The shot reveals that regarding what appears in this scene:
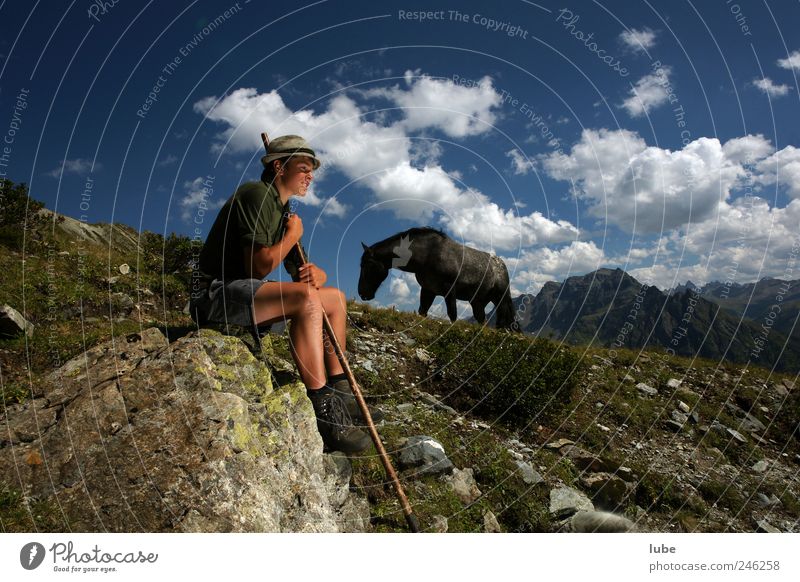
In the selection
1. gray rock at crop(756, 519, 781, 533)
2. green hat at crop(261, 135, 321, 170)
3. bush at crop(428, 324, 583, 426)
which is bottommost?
gray rock at crop(756, 519, 781, 533)

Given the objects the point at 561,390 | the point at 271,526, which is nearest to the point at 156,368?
the point at 271,526

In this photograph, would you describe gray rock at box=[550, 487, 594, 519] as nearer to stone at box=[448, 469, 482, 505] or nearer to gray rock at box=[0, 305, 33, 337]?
stone at box=[448, 469, 482, 505]

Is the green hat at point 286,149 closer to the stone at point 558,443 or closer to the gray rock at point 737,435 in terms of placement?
the stone at point 558,443

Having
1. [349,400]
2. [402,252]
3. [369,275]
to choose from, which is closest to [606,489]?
[349,400]

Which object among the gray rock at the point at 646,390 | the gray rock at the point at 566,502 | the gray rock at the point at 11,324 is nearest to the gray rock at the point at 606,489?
the gray rock at the point at 566,502

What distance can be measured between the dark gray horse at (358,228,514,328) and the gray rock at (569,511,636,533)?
8074 mm

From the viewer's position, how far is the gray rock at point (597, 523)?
4.94 m

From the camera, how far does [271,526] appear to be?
10.6 ft

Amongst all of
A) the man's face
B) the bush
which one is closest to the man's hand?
the man's face

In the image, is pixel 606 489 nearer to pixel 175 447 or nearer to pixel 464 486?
pixel 464 486

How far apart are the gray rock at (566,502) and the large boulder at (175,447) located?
8.75 ft

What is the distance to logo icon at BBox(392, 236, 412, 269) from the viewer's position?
12.9 meters

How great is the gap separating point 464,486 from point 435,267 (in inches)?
345
